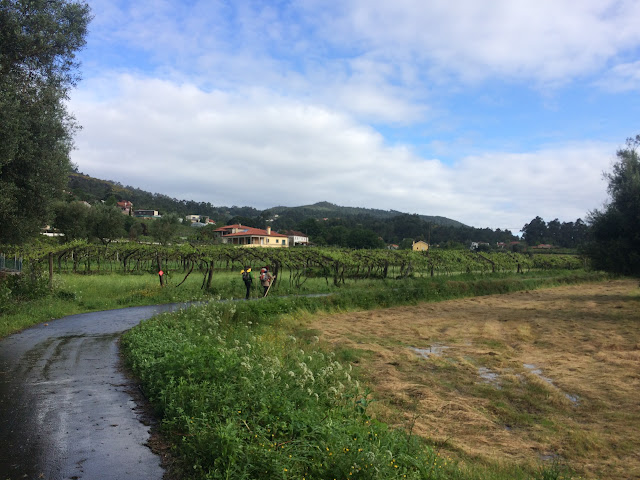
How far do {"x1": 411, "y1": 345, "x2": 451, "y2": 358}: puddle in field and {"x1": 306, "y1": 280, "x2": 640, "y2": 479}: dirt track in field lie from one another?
30 mm

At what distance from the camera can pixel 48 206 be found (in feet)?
45.0

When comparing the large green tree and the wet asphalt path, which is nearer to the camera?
the wet asphalt path

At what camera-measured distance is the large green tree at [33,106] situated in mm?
11262

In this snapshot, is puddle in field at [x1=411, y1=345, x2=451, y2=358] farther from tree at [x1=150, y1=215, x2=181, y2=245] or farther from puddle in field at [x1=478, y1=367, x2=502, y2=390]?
tree at [x1=150, y1=215, x2=181, y2=245]

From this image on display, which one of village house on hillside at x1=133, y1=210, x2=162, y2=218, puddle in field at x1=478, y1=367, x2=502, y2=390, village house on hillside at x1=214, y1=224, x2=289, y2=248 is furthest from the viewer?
village house on hillside at x1=133, y1=210, x2=162, y2=218

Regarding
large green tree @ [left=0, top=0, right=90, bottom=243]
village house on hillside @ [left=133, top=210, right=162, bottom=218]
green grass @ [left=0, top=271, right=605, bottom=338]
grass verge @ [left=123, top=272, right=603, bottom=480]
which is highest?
large green tree @ [left=0, top=0, right=90, bottom=243]

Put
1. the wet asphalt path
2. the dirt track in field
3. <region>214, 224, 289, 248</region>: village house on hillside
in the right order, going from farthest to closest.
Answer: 1. <region>214, 224, 289, 248</region>: village house on hillside
2. the dirt track in field
3. the wet asphalt path

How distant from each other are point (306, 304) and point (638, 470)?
15064 millimetres

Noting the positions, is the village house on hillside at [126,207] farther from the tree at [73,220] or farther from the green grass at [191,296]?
the green grass at [191,296]

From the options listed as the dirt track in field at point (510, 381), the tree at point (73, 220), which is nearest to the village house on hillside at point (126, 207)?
the tree at point (73, 220)

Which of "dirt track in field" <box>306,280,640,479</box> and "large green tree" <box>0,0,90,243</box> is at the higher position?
"large green tree" <box>0,0,90,243</box>

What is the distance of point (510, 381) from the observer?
33.4 feet

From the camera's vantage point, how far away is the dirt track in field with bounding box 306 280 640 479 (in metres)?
6.54

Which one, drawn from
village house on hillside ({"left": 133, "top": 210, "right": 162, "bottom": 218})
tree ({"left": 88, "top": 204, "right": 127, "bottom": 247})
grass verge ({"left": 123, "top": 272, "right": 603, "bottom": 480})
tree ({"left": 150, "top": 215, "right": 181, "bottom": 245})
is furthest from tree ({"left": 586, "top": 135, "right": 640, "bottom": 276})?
village house on hillside ({"left": 133, "top": 210, "right": 162, "bottom": 218})
